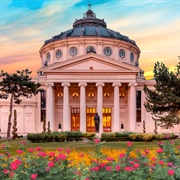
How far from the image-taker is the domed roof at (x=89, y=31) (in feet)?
265

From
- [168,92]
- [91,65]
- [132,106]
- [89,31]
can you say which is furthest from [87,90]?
[168,92]

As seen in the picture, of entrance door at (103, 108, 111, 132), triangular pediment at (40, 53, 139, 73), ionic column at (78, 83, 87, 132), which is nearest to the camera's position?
ionic column at (78, 83, 87, 132)

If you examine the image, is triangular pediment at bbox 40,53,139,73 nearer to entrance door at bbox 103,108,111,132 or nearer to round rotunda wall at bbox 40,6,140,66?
entrance door at bbox 103,108,111,132

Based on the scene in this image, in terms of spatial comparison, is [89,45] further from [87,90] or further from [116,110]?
[116,110]

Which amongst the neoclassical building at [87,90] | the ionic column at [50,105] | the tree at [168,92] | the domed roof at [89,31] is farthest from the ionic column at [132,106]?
the tree at [168,92]

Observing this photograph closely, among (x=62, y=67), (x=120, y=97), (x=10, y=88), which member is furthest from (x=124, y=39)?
(x=10, y=88)

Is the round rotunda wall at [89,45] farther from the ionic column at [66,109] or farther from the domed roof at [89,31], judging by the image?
the ionic column at [66,109]

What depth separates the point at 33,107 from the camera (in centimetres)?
7094

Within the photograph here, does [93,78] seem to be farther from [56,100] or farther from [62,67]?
[56,100]

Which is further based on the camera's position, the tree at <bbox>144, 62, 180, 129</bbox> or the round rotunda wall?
the round rotunda wall

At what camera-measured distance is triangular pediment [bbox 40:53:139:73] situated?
6412 centimetres

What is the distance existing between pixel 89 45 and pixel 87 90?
579 inches

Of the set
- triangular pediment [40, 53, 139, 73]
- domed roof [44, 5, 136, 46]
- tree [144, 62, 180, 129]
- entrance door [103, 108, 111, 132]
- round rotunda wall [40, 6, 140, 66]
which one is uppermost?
domed roof [44, 5, 136, 46]

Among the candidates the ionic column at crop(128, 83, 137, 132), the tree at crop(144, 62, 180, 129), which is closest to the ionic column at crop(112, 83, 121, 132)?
the ionic column at crop(128, 83, 137, 132)
